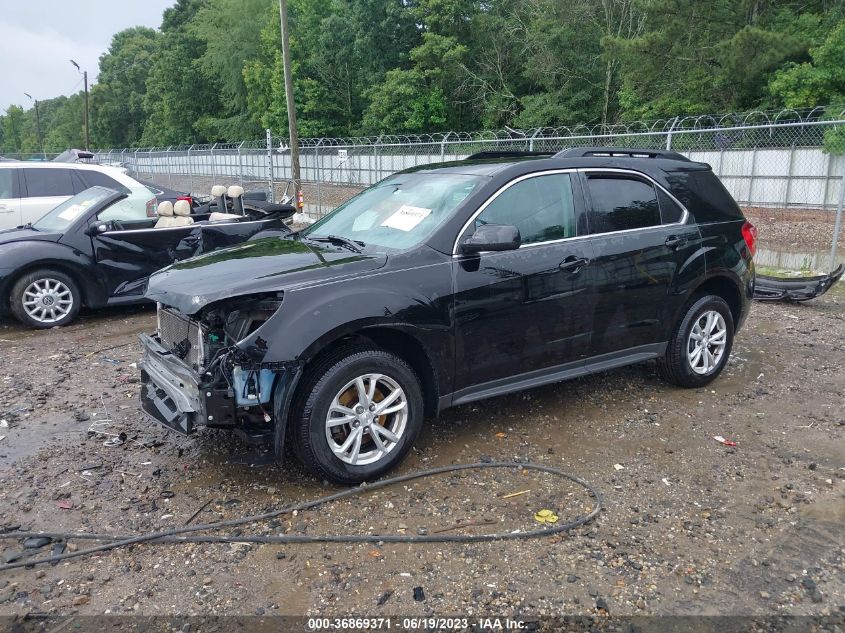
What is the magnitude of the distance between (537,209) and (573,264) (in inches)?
17.3

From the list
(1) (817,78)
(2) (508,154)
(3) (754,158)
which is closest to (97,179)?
(2) (508,154)

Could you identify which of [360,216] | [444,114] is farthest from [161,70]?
[360,216]

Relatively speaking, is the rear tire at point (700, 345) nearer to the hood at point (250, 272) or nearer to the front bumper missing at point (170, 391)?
the hood at point (250, 272)

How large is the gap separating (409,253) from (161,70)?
232ft

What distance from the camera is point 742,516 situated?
3656 mm

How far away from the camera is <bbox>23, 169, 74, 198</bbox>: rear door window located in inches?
423

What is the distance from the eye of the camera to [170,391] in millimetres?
3941

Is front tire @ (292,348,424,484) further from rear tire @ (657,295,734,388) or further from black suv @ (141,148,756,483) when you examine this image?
rear tire @ (657,295,734,388)

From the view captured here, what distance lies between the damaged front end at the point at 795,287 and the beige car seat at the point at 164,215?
286 inches

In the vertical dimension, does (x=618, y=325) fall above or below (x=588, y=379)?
above

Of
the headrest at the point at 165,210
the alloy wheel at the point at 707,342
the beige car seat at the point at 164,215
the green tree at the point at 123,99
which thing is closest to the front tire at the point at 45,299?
the beige car seat at the point at 164,215

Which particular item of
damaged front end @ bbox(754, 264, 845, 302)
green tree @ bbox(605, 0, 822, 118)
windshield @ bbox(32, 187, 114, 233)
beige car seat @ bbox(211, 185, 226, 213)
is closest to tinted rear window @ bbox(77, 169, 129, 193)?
beige car seat @ bbox(211, 185, 226, 213)

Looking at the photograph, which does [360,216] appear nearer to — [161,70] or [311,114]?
[311,114]

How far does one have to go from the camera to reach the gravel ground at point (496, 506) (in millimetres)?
3010
